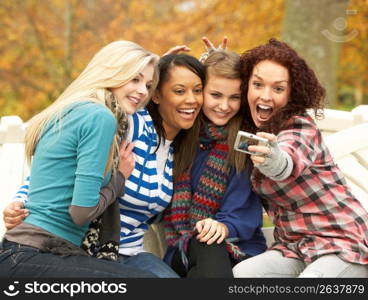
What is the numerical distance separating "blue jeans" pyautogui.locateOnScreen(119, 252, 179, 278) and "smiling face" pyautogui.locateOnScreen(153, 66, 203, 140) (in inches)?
27.2

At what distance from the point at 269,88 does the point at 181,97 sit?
1.54 ft

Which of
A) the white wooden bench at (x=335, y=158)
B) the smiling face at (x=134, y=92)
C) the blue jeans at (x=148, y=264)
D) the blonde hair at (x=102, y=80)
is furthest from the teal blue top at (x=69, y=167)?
the white wooden bench at (x=335, y=158)

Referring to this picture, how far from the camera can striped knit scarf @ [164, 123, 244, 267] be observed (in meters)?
3.06

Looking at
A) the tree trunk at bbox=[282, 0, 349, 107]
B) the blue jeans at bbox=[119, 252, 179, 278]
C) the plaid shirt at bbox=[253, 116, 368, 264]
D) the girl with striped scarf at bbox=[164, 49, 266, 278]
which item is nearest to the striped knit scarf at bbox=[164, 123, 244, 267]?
the girl with striped scarf at bbox=[164, 49, 266, 278]

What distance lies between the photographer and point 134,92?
2863mm

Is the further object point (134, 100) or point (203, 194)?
point (203, 194)

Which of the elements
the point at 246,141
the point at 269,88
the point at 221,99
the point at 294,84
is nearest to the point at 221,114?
the point at 221,99

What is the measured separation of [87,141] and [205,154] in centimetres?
80

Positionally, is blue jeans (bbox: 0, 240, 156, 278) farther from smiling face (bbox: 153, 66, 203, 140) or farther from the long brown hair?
smiling face (bbox: 153, 66, 203, 140)

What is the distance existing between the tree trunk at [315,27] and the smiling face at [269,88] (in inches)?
143

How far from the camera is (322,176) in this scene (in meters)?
2.82

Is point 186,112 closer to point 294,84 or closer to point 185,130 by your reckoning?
point 185,130

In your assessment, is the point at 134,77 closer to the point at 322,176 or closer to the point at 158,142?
the point at 158,142

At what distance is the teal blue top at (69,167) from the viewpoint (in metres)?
2.55
